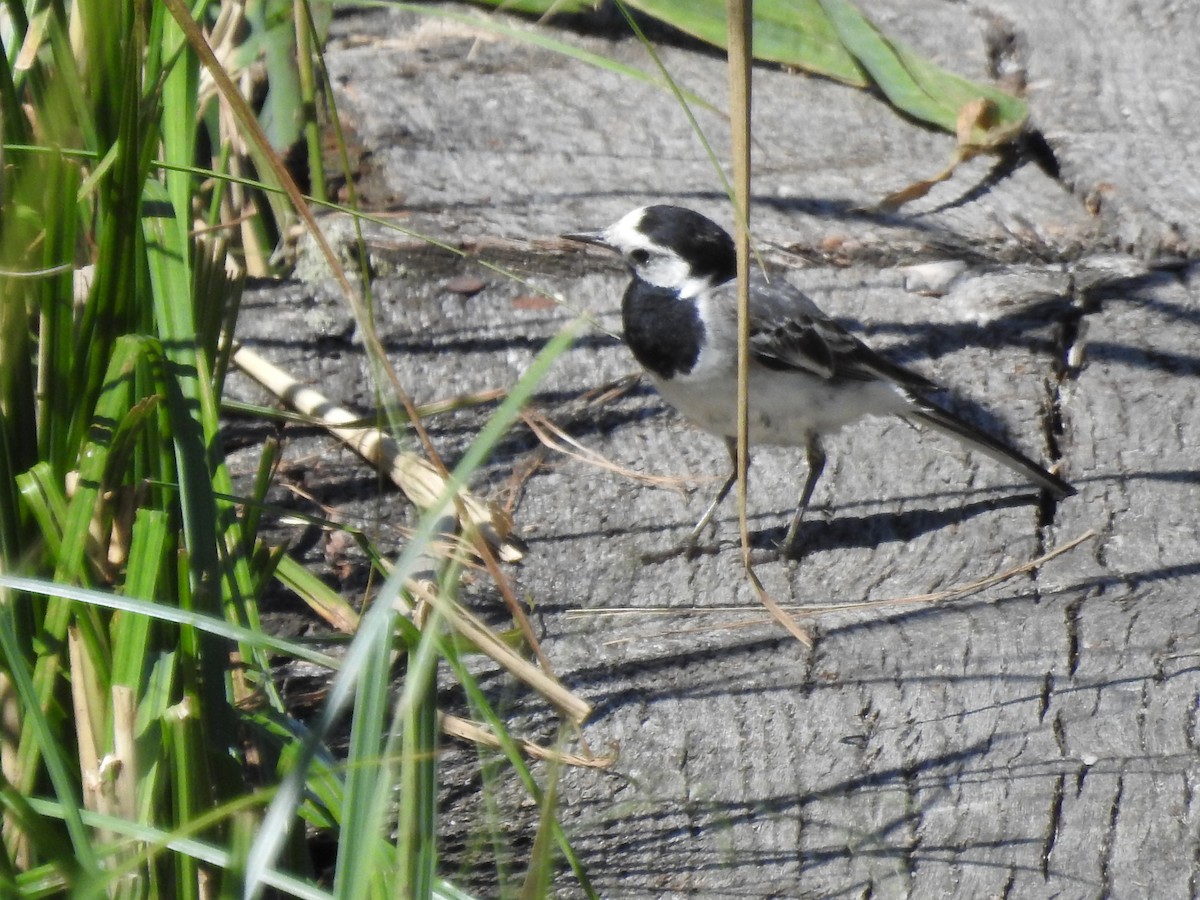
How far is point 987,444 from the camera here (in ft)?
9.52

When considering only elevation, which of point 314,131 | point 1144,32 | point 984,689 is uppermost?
point 1144,32

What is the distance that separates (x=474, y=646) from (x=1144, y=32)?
3.27 metres

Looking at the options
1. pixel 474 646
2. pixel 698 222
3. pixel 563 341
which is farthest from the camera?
pixel 698 222

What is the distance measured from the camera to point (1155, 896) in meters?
1.75

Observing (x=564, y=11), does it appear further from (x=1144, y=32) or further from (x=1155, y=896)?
(x=1155, y=896)

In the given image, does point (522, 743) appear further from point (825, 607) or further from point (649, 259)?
point (649, 259)

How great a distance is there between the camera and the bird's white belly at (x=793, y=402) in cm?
324

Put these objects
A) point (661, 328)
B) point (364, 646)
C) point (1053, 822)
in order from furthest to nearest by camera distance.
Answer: point (661, 328)
point (1053, 822)
point (364, 646)

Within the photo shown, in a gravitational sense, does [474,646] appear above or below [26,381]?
below

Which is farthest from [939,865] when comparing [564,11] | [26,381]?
[564,11]

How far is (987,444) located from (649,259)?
991mm

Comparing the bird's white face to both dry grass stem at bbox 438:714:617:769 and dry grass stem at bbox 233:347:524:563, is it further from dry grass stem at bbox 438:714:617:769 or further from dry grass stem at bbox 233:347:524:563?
dry grass stem at bbox 438:714:617:769

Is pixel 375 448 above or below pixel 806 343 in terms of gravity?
below

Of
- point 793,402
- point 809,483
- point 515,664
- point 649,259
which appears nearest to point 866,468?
point 809,483
